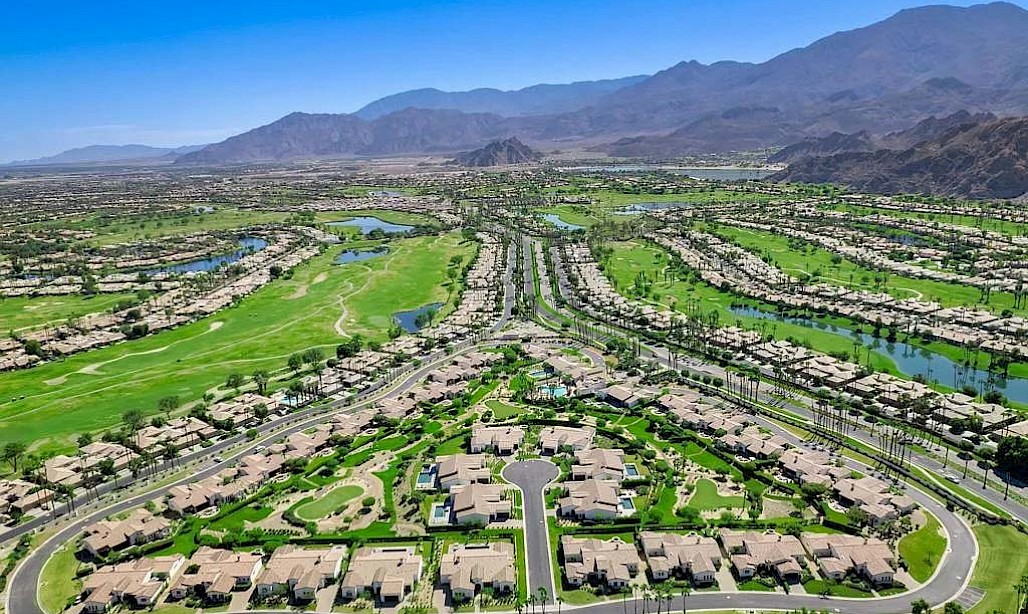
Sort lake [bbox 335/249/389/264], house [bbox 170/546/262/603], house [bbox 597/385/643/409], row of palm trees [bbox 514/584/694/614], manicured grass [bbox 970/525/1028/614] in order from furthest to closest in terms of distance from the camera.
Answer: lake [bbox 335/249/389/264] → house [bbox 597/385/643/409] → house [bbox 170/546/262/603] → row of palm trees [bbox 514/584/694/614] → manicured grass [bbox 970/525/1028/614]

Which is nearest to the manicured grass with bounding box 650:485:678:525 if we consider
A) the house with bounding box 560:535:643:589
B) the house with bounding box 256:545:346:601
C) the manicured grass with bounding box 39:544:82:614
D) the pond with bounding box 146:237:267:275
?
the house with bounding box 560:535:643:589

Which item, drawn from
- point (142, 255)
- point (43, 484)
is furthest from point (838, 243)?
point (142, 255)

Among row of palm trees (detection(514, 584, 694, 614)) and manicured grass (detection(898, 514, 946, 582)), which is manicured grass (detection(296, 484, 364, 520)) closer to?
row of palm trees (detection(514, 584, 694, 614))

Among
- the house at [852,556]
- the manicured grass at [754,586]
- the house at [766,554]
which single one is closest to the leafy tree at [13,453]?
the house at [766,554]

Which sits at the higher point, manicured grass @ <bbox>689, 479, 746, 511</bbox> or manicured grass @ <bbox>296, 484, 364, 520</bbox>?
manicured grass @ <bbox>296, 484, 364, 520</bbox>

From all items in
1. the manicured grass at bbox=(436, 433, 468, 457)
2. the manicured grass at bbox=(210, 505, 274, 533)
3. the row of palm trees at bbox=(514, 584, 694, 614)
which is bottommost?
the row of palm trees at bbox=(514, 584, 694, 614)

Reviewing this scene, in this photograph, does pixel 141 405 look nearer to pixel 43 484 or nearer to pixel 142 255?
pixel 43 484
